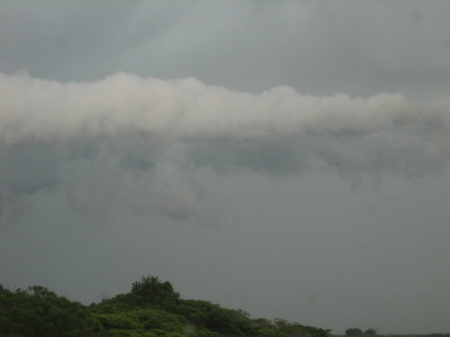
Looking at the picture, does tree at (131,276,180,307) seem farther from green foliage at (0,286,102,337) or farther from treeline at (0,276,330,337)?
green foliage at (0,286,102,337)

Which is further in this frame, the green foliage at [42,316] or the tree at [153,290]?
the tree at [153,290]

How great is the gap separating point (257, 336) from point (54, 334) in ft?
91.8

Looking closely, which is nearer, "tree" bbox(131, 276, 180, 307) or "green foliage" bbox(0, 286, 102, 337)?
"green foliage" bbox(0, 286, 102, 337)

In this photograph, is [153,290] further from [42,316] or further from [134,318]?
[42,316]

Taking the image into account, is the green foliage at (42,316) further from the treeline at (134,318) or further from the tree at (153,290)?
the tree at (153,290)

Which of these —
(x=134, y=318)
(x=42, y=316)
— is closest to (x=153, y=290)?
(x=134, y=318)

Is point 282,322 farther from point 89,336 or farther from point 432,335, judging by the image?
point 89,336

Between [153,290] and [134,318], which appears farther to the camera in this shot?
[153,290]

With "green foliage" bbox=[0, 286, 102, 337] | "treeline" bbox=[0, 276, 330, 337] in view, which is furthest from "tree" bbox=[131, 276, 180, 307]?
"green foliage" bbox=[0, 286, 102, 337]

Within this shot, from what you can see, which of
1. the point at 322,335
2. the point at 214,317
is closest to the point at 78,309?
the point at 214,317

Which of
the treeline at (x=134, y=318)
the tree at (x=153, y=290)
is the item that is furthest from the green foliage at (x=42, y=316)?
the tree at (x=153, y=290)

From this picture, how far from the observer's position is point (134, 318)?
49562mm

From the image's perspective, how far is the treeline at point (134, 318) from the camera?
1444 inches

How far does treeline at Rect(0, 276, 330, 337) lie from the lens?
3669 centimetres
